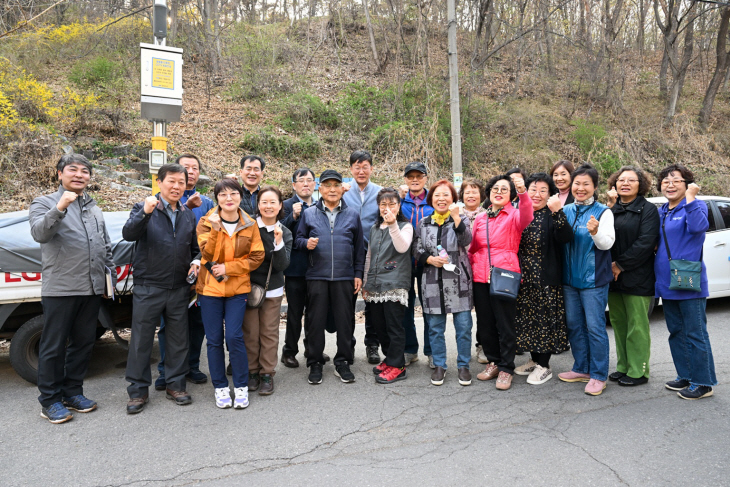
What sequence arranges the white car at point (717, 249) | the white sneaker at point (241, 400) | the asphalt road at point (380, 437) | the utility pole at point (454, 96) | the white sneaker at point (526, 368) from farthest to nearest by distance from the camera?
1. the utility pole at point (454, 96)
2. the white car at point (717, 249)
3. the white sneaker at point (526, 368)
4. the white sneaker at point (241, 400)
5. the asphalt road at point (380, 437)

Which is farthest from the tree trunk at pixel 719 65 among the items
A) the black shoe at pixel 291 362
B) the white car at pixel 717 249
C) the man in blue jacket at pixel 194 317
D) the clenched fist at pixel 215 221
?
the clenched fist at pixel 215 221

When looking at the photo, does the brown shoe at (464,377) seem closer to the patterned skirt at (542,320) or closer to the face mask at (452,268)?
the patterned skirt at (542,320)

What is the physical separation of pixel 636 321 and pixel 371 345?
2.58 m

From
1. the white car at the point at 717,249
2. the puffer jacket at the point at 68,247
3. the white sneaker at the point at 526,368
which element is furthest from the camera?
the white car at the point at 717,249

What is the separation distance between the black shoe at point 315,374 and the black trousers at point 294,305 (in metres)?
0.34

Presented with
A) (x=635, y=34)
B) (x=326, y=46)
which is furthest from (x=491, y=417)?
(x=635, y=34)

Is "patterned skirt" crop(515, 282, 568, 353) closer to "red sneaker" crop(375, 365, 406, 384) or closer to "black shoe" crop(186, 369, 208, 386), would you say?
"red sneaker" crop(375, 365, 406, 384)

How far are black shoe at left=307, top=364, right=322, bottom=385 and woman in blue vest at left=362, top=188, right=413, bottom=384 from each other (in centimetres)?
55

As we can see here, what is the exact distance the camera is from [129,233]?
13.4ft

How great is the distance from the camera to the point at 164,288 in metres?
4.30

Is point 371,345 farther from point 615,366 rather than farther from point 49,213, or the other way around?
point 49,213

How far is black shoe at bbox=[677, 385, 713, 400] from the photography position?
14.3ft

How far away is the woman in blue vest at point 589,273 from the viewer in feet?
15.0

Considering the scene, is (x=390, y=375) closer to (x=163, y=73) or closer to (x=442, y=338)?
(x=442, y=338)
